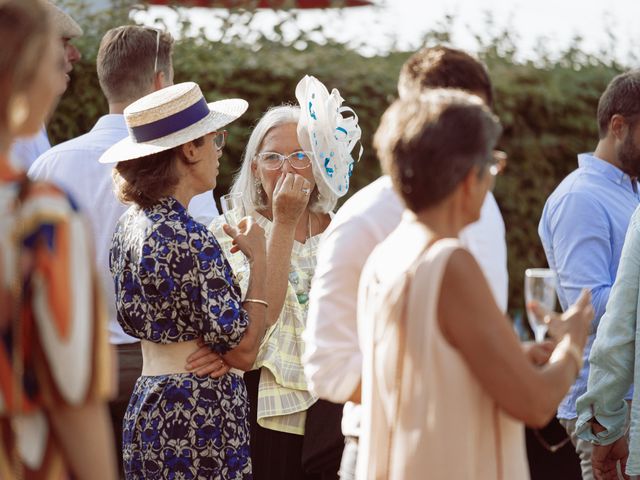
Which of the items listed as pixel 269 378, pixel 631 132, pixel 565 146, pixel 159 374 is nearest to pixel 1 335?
pixel 159 374

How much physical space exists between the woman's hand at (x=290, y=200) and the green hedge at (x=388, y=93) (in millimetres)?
3091

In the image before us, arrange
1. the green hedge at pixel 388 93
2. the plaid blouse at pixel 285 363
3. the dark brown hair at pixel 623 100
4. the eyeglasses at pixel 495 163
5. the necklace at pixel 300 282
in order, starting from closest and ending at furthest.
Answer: the eyeglasses at pixel 495 163 → the plaid blouse at pixel 285 363 → the necklace at pixel 300 282 → the dark brown hair at pixel 623 100 → the green hedge at pixel 388 93

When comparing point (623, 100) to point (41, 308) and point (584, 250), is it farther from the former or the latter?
point (41, 308)

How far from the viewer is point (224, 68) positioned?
7781mm

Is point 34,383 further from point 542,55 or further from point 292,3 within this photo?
point 542,55

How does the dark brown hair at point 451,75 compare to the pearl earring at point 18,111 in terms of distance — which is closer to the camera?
the pearl earring at point 18,111

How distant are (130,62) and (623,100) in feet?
7.14

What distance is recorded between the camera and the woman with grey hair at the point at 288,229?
455 centimetres

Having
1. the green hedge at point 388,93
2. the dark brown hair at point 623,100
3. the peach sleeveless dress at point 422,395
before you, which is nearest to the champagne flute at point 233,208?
the dark brown hair at point 623,100

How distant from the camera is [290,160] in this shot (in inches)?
194

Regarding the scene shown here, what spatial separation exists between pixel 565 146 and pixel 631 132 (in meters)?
3.78

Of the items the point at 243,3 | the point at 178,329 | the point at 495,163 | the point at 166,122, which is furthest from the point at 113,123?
the point at 243,3

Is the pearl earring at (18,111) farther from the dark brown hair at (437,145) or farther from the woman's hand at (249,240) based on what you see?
the woman's hand at (249,240)

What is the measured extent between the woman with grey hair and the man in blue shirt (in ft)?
3.15
